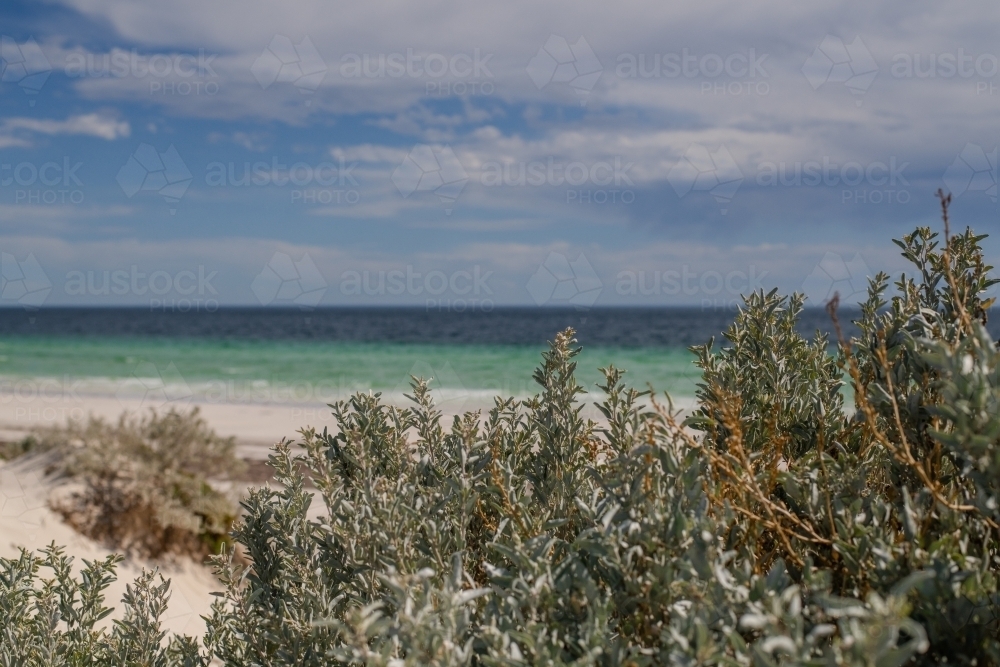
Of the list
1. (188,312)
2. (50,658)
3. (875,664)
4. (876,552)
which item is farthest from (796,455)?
(188,312)

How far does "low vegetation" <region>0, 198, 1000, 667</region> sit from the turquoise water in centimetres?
1609

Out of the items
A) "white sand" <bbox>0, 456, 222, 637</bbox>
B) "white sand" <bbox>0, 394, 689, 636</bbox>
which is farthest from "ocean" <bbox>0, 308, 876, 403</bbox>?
"white sand" <bbox>0, 456, 222, 637</bbox>

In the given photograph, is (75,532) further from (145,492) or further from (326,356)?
(326,356)

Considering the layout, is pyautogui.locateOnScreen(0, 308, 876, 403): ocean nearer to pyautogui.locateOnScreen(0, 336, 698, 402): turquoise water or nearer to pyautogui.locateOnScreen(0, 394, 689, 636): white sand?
pyautogui.locateOnScreen(0, 336, 698, 402): turquoise water

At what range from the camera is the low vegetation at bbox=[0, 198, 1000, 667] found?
124 centimetres

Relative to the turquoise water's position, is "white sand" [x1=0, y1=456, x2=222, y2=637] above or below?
below

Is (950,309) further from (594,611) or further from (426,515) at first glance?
(426,515)

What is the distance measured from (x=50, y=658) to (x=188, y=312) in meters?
96.8

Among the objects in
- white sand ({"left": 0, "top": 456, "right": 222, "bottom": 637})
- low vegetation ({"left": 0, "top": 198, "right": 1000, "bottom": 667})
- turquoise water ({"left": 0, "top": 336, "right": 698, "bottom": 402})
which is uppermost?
turquoise water ({"left": 0, "top": 336, "right": 698, "bottom": 402})

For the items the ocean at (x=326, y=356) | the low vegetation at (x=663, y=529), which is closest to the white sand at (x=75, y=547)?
the low vegetation at (x=663, y=529)

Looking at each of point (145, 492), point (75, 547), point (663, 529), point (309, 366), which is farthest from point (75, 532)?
point (309, 366)

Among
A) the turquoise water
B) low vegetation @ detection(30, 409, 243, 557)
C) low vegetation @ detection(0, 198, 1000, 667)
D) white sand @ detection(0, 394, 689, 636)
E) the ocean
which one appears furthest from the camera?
the ocean

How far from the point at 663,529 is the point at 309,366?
33.8m

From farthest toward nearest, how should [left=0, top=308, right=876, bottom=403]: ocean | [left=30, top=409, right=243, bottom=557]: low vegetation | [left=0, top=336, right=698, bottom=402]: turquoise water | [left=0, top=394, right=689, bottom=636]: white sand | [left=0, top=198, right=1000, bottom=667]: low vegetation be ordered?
[left=0, top=308, right=876, bottom=403]: ocean
[left=0, top=336, right=698, bottom=402]: turquoise water
[left=30, top=409, right=243, bottom=557]: low vegetation
[left=0, top=394, right=689, bottom=636]: white sand
[left=0, top=198, right=1000, bottom=667]: low vegetation
